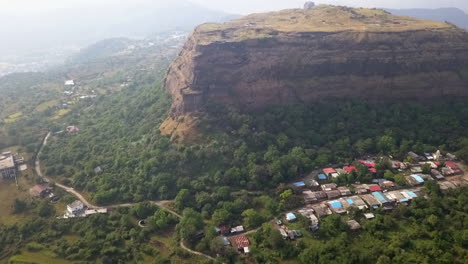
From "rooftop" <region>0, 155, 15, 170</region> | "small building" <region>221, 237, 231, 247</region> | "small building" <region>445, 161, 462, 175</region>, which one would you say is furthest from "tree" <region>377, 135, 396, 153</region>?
"rooftop" <region>0, 155, 15, 170</region>

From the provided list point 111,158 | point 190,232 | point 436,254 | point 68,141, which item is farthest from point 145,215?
point 436,254

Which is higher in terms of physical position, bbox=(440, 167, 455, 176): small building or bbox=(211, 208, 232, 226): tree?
bbox=(440, 167, 455, 176): small building

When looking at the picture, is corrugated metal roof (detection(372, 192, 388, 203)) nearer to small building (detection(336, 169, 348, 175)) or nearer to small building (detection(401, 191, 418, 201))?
small building (detection(401, 191, 418, 201))

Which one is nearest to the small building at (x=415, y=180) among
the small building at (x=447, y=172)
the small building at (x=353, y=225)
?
the small building at (x=447, y=172)

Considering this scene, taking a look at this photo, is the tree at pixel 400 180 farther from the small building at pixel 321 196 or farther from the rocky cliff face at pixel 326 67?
the rocky cliff face at pixel 326 67

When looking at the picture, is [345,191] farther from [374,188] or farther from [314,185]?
[314,185]

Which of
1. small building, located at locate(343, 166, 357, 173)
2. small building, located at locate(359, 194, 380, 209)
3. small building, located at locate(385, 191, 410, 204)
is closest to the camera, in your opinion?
small building, located at locate(359, 194, 380, 209)
